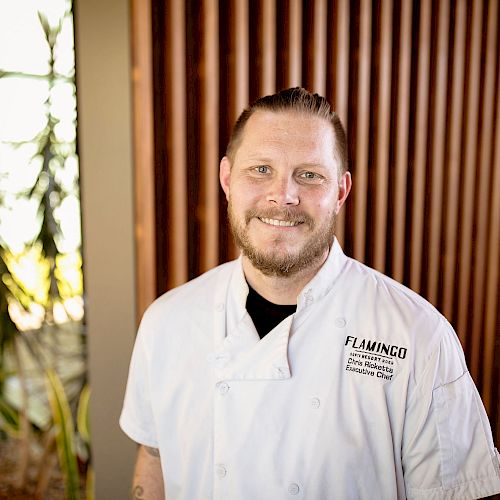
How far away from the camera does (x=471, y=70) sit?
1921 millimetres

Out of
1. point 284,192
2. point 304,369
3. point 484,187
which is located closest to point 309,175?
point 284,192

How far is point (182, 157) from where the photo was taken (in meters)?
1.52

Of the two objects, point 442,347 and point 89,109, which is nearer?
point 442,347

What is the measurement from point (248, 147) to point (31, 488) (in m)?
2.14

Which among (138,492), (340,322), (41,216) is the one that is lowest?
(138,492)

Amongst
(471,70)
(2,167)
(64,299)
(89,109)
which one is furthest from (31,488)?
(471,70)

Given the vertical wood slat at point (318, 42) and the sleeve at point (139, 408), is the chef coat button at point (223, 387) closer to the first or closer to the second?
the sleeve at point (139, 408)

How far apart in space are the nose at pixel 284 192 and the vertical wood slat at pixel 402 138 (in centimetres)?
72

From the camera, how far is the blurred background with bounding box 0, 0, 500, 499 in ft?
4.82

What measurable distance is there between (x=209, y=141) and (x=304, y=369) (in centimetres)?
70

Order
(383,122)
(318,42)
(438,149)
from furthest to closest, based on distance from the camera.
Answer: (438,149), (383,122), (318,42)

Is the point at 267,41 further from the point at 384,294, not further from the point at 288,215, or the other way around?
the point at 384,294

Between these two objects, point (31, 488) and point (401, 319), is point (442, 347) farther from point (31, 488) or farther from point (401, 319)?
point (31, 488)

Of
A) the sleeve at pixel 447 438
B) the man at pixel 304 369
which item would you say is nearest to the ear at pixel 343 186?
the man at pixel 304 369
